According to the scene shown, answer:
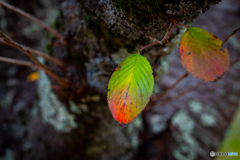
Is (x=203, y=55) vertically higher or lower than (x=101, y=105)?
lower

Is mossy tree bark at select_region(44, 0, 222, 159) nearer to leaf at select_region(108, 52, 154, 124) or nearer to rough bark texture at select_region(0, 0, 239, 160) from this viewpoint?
rough bark texture at select_region(0, 0, 239, 160)

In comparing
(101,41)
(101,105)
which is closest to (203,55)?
(101,41)

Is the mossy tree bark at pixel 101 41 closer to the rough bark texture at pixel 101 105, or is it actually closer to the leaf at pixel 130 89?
the rough bark texture at pixel 101 105

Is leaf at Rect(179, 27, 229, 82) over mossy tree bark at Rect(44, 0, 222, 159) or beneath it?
beneath

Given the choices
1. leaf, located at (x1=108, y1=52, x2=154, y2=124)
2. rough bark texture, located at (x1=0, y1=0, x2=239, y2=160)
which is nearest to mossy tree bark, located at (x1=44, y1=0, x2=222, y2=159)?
rough bark texture, located at (x1=0, y1=0, x2=239, y2=160)

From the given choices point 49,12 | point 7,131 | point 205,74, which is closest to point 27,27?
point 49,12

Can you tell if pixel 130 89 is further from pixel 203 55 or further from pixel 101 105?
pixel 101 105

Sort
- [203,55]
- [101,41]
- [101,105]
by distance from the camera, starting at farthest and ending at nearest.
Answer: [101,105], [101,41], [203,55]
